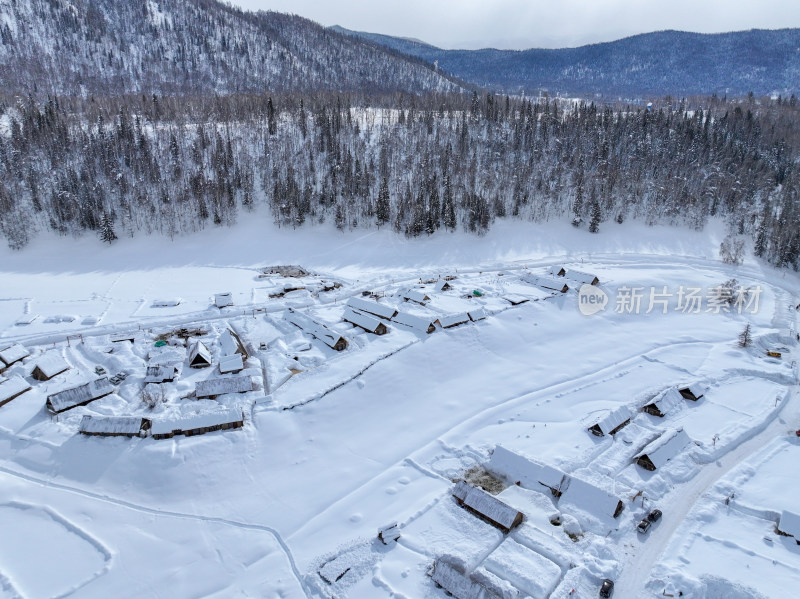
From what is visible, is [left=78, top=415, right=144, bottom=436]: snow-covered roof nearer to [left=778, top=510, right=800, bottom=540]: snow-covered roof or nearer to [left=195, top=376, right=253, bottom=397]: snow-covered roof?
[left=195, top=376, right=253, bottom=397]: snow-covered roof

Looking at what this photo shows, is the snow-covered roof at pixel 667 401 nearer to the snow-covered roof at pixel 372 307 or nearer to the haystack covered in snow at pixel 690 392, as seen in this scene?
the haystack covered in snow at pixel 690 392

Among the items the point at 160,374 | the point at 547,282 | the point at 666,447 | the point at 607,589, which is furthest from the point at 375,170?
the point at 607,589

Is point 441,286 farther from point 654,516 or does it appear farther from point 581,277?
point 654,516

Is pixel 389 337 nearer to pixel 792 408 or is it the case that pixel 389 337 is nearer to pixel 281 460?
pixel 281 460
